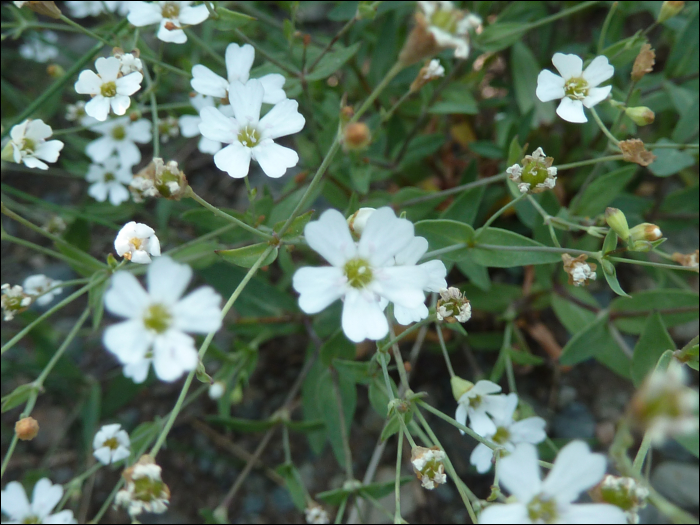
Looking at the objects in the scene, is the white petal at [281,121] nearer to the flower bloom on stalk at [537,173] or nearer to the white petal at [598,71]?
the flower bloom on stalk at [537,173]

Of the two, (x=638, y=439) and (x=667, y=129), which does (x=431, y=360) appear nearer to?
(x=638, y=439)

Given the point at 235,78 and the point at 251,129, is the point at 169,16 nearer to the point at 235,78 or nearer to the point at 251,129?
the point at 235,78

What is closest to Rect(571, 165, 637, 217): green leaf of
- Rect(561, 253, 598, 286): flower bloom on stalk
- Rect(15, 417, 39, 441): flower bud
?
Rect(561, 253, 598, 286): flower bloom on stalk

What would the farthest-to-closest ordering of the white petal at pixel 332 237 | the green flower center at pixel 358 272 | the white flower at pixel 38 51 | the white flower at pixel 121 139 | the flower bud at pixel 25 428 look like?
the white flower at pixel 38 51 < the white flower at pixel 121 139 < the flower bud at pixel 25 428 < the green flower center at pixel 358 272 < the white petal at pixel 332 237

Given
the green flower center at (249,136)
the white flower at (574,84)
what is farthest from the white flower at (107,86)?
the white flower at (574,84)

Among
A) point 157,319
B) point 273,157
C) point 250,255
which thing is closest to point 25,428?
point 157,319

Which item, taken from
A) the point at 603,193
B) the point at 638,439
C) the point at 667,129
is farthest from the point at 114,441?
the point at 667,129
